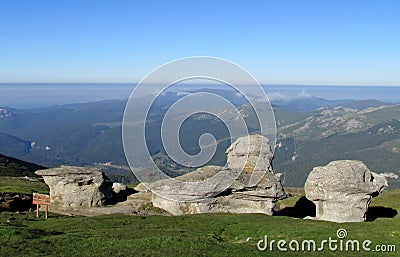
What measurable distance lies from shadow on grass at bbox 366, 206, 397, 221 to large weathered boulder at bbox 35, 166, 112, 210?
4130 cm

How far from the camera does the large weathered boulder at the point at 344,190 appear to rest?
54875mm

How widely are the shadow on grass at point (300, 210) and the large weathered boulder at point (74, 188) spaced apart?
29397 millimetres

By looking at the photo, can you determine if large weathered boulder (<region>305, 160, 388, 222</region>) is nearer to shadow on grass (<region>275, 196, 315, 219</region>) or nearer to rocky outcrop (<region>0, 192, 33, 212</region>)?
shadow on grass (<region>275, 196, 315, 219</region>)

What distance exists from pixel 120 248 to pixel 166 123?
17.3 m

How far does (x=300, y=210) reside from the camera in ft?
235

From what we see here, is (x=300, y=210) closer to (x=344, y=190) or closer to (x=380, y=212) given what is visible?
(x=380, y=212)

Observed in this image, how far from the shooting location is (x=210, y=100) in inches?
1716

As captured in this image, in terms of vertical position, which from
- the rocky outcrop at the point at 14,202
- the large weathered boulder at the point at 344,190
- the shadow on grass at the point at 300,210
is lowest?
the shadow on grass at the point at 300,210

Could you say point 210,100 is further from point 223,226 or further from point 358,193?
point 358,193

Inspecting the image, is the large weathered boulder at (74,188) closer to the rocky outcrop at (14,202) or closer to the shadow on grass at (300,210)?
the rocky outcrop at (14,202)

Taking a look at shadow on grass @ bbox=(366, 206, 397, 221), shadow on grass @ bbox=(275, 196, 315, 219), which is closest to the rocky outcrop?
shadow on grass @ bbox=(275, 196, 315, 219)

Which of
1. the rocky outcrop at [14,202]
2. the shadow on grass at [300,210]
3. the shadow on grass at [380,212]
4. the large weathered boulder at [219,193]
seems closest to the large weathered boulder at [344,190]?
the shadow on grass at [380,212]

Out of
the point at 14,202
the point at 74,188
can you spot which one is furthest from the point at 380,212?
the point at 14,202

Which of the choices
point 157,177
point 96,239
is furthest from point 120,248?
point 157,177
